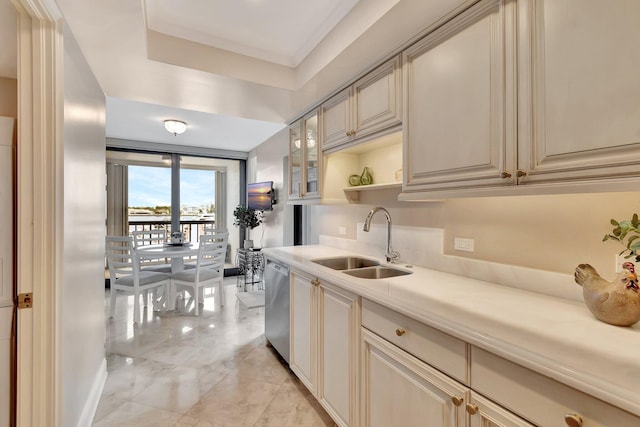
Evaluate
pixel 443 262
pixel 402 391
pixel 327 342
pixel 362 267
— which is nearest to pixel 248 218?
pixel 362 267

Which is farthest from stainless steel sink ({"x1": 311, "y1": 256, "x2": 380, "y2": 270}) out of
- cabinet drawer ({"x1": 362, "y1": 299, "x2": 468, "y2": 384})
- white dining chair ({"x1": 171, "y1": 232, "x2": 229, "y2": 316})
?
white dining chair ({"x1": 171, "y1": 232, "x2": 229, "y2": 316})

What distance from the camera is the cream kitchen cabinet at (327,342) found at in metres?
1.52

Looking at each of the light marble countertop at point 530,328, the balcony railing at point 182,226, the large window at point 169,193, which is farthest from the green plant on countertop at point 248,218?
the light marble countertop at point 530,328

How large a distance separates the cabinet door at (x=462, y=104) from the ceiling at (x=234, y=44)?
0.16 m

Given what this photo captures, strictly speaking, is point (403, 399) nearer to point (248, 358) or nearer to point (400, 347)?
point (400, 347)

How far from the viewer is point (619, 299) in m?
0.91

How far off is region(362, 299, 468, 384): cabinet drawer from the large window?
16.0ft

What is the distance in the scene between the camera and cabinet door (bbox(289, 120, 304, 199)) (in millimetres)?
2775

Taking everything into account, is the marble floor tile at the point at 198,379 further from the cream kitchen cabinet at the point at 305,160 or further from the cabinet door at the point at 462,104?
the cabinet door at the point at 462,104

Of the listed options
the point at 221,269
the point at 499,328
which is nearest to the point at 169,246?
the point at 221,269

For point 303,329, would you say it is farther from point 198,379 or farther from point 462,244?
point 462,244

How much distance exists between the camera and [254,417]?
6.05 feet

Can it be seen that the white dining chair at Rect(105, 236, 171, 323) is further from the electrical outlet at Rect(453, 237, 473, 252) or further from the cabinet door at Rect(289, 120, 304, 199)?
the electrical outlet at Rect(453, 237, 473, 252)

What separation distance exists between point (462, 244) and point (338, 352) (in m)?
0.94
